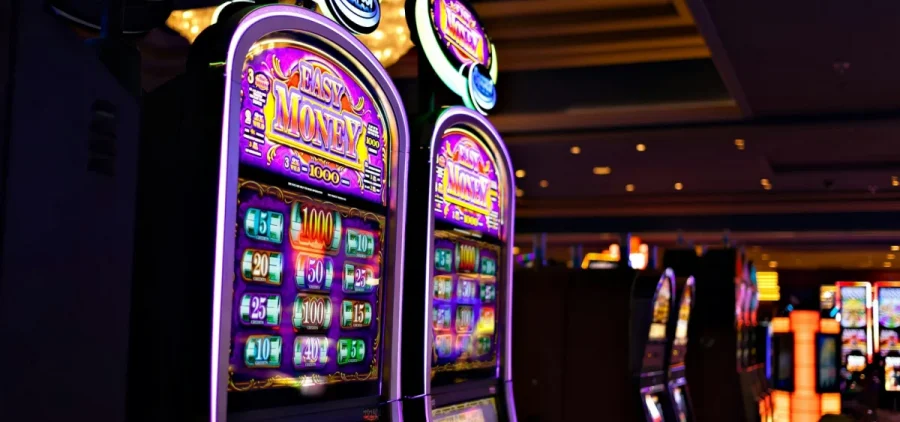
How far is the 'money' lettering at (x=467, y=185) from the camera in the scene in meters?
2.90

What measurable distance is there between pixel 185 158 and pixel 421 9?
1.36 m

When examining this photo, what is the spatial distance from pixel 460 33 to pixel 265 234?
1560mm

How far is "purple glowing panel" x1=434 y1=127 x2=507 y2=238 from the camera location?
284cm

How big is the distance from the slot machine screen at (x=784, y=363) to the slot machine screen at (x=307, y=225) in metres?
9.42

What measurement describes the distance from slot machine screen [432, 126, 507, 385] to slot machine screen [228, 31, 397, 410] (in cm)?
44

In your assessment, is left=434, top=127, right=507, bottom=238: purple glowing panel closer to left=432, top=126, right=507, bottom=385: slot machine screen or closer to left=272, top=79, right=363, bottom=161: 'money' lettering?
left=432, top=126, right=507, bottom=385: slot machine screen

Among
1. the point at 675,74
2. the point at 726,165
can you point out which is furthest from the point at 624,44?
the point at 726,165

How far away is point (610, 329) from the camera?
5570 mm

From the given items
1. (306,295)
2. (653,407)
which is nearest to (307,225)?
(306,295)

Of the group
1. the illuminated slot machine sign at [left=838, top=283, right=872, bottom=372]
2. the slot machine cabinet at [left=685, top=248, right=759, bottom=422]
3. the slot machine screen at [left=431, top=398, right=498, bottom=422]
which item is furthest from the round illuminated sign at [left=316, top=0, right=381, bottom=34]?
the illuminated slot machine sign at [left=838, top=283, right=872, bottom=372]

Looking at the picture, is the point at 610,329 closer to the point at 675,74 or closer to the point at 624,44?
the point at 624,44

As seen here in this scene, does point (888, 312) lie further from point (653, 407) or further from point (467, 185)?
point (467, 185)

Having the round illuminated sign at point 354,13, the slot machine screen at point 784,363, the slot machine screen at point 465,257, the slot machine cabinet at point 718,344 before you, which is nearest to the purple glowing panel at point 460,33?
the slot machine screen at point 465,257

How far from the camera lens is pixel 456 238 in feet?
9.52
